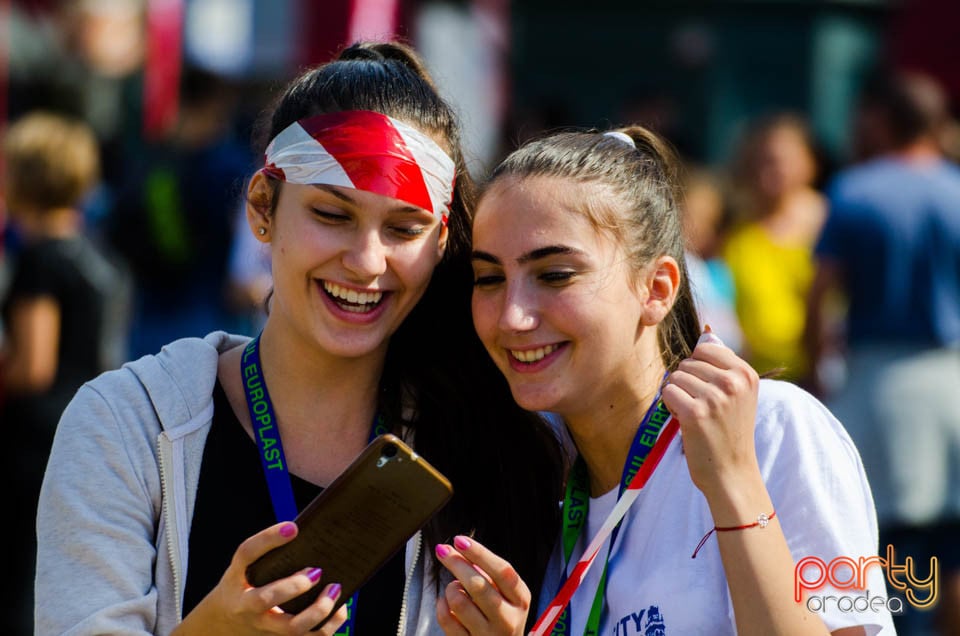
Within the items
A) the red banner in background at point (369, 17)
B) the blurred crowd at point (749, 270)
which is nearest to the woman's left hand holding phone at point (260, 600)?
the blurred crowd at point (749, 270)

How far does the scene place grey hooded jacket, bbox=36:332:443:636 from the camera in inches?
105

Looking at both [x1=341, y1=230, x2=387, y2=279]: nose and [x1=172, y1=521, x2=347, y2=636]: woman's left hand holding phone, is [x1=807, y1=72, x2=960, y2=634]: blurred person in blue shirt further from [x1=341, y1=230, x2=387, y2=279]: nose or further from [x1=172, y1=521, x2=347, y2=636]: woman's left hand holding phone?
[x1=172, y1=521, x2=347, y2=636]: woman's left hand holding phone

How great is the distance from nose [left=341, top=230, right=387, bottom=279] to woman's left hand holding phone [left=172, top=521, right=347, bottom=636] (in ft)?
2.10

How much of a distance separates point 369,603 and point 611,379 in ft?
2.33

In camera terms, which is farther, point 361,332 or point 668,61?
point 668,61

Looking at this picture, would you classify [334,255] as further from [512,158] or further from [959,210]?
[959,210]

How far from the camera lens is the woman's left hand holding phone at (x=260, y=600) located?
248 cm

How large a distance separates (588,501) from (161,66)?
6.91 meters

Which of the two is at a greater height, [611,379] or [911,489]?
[611,379]

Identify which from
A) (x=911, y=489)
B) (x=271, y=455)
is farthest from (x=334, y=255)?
(x=911, y=489)

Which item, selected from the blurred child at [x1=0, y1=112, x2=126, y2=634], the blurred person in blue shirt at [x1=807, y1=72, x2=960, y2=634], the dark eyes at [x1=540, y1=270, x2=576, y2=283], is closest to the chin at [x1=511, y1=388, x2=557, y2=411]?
the dark eyes at [x1=540, y1=270, x2=576, y2=283]

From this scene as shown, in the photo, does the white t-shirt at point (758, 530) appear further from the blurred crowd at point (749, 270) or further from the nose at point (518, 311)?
the blurred crowd at point (749, 270)

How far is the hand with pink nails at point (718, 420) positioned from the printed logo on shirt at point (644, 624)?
0.92 ft

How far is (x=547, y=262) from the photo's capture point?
2979 millimetres
